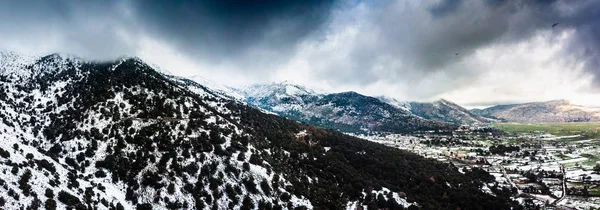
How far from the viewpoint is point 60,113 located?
91.1 metres

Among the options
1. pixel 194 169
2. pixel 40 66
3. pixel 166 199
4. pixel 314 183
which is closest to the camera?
pixel 166 199

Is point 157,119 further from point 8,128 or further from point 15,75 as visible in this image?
point 15,75

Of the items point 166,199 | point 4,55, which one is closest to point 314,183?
point 166,199

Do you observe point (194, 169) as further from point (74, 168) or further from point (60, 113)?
point (60, 113)

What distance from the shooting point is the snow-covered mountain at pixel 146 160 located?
57562 mm

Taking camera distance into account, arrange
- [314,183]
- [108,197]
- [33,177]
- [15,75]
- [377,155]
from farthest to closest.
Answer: [377,155] → [15,75] → [314,183] → [108,197] → [33,177]

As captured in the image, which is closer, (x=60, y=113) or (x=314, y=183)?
(x=60, y=113)

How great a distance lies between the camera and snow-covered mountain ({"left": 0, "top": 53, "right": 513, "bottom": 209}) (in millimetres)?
57562

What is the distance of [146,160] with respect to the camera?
237 feet

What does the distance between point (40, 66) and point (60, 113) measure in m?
65.6

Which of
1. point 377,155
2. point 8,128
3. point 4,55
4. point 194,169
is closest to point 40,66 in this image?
point 4,55

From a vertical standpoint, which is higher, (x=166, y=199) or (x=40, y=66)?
(x=40, y=66)

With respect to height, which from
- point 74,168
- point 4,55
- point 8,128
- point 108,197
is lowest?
point 108,197

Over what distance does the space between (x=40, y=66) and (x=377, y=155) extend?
163247 mm
